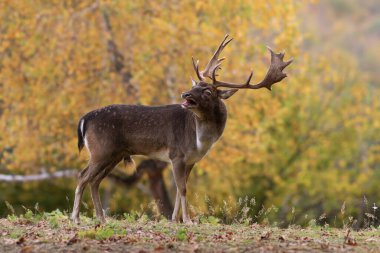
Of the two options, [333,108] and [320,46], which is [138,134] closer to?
[333,108]

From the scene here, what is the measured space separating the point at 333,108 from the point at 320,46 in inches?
1452

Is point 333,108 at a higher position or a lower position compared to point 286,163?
higher

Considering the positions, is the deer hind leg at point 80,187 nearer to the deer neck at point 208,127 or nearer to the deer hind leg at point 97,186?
the deer hind leg at point 97,186

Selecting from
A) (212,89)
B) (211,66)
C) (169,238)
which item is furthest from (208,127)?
(169,238)

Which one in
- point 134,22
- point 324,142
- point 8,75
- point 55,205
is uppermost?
point 134,22

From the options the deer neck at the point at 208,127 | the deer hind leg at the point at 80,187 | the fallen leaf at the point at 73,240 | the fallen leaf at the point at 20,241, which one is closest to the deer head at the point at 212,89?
the deer neck at the point at 208,127

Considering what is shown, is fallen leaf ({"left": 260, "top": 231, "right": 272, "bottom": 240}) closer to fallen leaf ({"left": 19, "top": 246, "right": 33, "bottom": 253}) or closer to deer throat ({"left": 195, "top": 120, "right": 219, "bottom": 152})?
deer throat ({"left": 195, "top": 120, "right": 219, "bottom": 152})

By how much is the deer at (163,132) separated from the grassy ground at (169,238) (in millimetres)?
864

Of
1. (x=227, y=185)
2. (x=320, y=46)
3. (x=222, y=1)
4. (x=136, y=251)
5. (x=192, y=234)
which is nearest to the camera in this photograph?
(x=136, y=251)

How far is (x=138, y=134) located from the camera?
10.5 m

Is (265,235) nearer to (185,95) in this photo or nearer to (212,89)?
(185,95)

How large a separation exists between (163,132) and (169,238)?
8.52ft

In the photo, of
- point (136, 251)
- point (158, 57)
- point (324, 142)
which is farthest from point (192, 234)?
point (324, 142)

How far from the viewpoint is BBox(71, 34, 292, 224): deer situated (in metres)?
10.3
